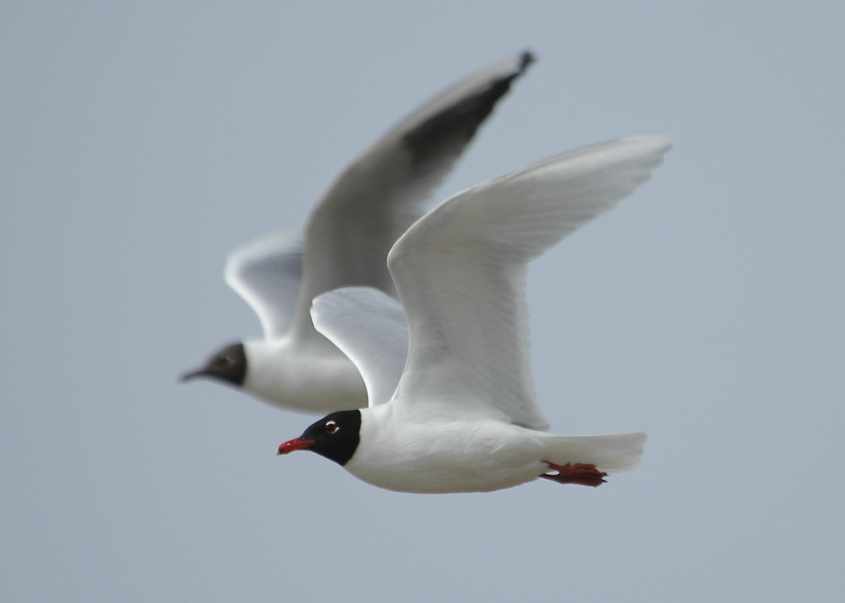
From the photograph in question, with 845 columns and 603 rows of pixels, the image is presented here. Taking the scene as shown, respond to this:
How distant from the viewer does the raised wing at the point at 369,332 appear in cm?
816

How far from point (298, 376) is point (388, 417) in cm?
458

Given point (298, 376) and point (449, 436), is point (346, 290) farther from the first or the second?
point (298, 376)

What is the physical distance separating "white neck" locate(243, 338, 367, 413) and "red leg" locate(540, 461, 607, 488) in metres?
4.09

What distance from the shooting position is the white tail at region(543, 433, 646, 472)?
725 cm

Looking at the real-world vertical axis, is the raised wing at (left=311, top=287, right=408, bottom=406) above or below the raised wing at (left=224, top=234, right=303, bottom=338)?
below

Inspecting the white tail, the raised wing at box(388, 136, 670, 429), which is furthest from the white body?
the raised wing at box(388, 136, 670, 429)

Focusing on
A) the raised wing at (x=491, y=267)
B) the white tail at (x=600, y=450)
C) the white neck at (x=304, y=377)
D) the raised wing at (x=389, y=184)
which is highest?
the raised wing at (x=389, y=184)

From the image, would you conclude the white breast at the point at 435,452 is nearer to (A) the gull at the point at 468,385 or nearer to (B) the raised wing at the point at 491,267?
(A) the gull at the point at 468,385

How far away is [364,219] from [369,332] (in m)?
2.61

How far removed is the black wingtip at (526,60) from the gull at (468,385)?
11.6ft

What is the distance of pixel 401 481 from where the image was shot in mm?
7332

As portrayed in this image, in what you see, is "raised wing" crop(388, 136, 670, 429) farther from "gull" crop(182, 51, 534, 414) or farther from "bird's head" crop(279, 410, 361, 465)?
"gull" crop(182, 51, 534, 414)

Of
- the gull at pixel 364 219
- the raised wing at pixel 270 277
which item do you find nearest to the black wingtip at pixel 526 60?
the gull at pixel 364 219

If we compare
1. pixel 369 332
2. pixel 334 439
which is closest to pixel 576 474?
pixel 334 439
